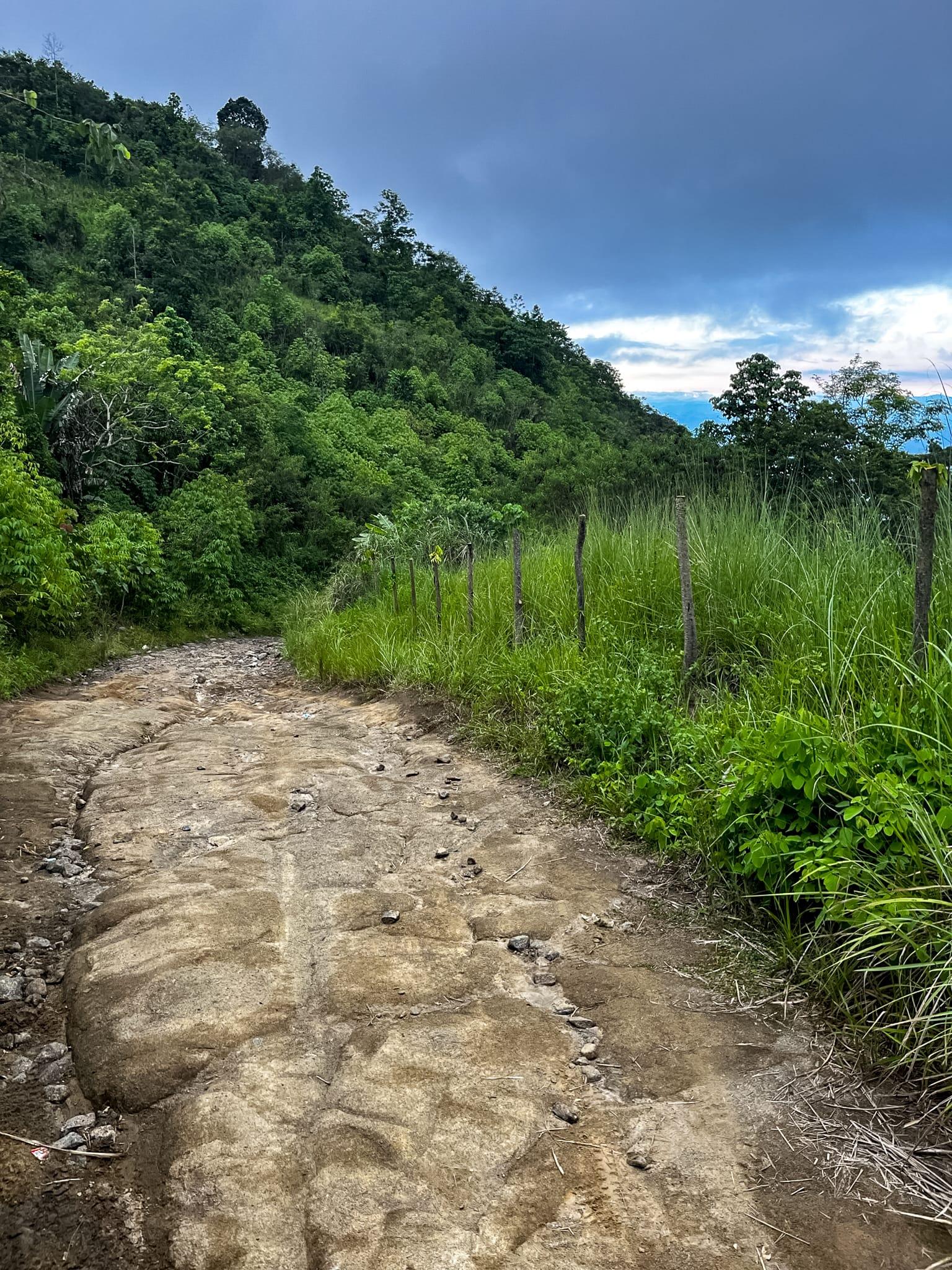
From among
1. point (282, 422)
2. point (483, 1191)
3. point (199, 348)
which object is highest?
point (199, 348)

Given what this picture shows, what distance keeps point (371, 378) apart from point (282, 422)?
14.5 metres

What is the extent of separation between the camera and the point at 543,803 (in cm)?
438

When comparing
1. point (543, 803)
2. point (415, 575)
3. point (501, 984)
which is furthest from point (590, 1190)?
point (415, 575)

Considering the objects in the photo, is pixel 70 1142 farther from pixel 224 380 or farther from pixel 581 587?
pixel 224 380

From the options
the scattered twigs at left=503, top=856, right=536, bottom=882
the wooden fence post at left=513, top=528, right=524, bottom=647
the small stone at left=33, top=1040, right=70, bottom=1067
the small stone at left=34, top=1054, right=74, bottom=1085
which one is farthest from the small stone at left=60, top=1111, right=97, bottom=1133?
the wooden fence post at left=513, top=528, right=524, bottom=647

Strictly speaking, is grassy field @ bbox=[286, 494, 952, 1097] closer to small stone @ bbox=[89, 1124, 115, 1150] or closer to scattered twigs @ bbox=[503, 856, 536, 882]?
scattered twigs @ bbox=[503, 856, 536, 882]

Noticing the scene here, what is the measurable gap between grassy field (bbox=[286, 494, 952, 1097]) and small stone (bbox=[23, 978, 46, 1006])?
2488 mm

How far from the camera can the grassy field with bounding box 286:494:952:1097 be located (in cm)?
237

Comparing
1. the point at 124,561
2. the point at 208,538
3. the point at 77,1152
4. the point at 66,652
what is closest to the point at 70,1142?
the point at 77,1152

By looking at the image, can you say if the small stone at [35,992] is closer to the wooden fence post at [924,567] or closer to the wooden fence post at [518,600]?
the wooden fence post at [924,567]

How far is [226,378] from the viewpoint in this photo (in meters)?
21.3

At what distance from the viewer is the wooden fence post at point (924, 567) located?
10.4 feet

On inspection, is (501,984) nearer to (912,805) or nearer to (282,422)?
(912,805)

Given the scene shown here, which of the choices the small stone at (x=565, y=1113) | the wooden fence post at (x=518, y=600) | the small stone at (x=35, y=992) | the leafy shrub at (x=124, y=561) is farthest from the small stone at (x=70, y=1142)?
the leafy shrub at (x=124, y=561)
